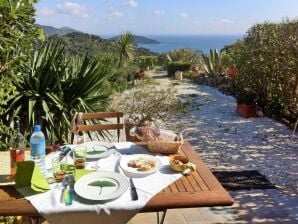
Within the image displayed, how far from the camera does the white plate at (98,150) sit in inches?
99.7

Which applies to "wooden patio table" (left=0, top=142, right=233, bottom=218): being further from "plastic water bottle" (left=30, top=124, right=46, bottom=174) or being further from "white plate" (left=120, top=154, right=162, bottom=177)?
"plastic water bottle" (left=30, top=124, right=46, bottom=174)

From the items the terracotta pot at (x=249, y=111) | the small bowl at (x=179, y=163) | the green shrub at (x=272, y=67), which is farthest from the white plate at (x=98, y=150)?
the terracotta pot at (x=249, y=111)

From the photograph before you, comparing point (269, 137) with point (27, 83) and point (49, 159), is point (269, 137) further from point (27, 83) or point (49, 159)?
point (49, 159)

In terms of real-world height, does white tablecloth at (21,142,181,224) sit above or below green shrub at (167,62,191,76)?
below

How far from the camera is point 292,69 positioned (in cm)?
740

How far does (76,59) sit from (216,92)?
23.4 feet

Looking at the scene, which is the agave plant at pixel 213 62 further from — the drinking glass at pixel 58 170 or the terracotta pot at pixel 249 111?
the drinking glass at pixel 58 170

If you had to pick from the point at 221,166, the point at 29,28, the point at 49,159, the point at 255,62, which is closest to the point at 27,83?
the point at 29,28

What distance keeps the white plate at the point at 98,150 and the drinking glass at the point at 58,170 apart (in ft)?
0.81

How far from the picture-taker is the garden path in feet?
11.8

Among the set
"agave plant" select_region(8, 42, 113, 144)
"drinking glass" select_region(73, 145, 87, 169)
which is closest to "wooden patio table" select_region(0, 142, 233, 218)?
A: "drinking glass" select_region(73, 145, 87, 169)

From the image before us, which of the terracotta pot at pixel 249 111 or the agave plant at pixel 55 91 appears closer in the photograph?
the agave plant at pixel 55 91

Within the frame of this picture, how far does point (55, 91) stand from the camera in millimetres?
4652

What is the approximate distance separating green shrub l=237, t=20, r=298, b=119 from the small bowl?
5.51 m
